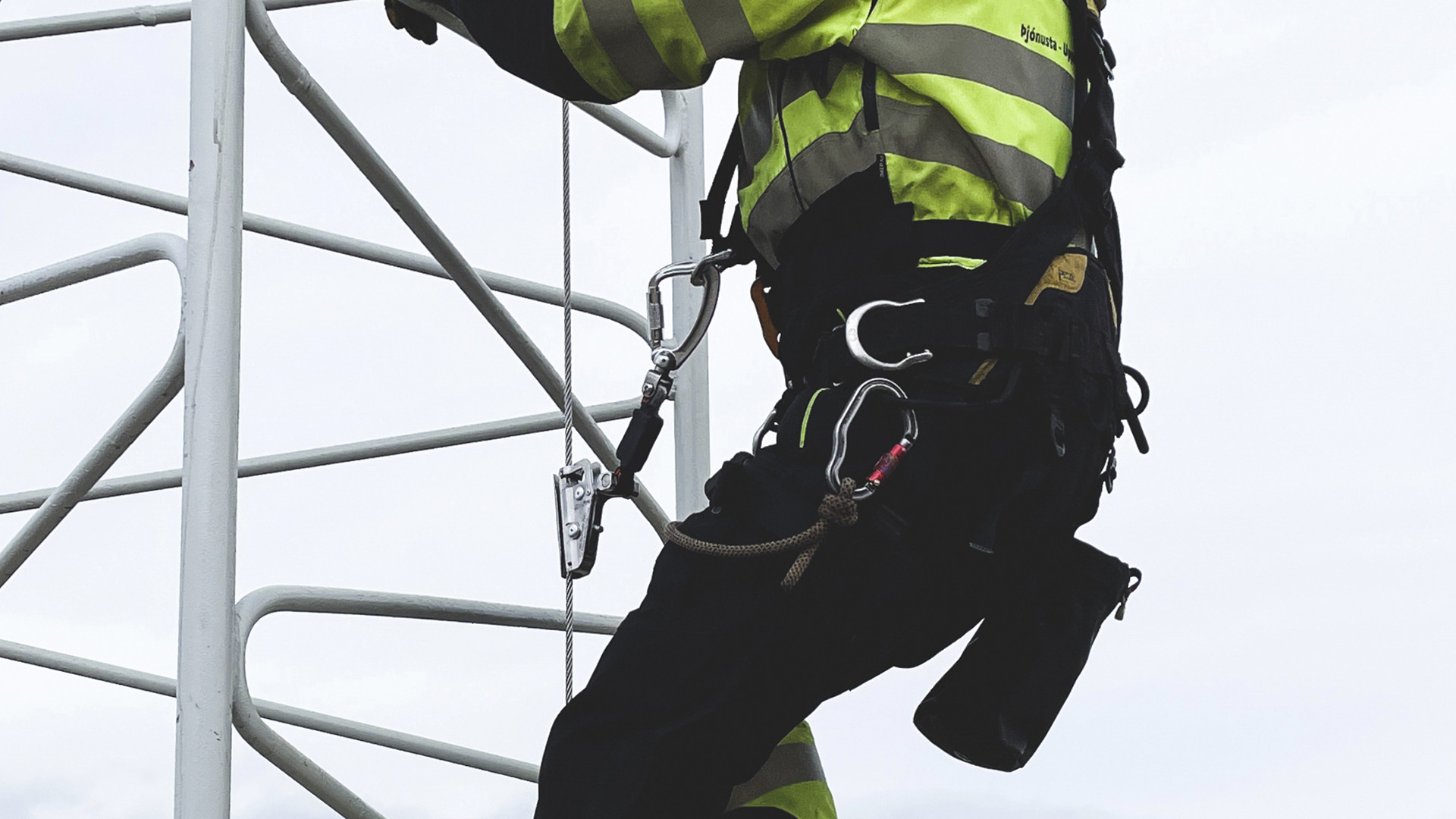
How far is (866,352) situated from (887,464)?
6.5 inches

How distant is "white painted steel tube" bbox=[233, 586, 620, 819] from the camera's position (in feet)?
8.36

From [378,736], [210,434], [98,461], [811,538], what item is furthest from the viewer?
[378,736]

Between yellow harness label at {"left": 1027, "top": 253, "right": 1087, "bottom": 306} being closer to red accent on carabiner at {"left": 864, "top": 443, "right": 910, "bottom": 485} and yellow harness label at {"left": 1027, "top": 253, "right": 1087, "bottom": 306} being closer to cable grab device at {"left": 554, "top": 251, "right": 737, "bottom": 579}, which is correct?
red accent on carabiner at {"left": 864, "top": 443, "right": 910, "bottom": 485}

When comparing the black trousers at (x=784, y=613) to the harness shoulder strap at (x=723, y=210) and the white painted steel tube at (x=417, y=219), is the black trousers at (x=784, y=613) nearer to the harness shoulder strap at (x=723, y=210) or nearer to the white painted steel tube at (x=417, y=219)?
the harness shoulder strap at (x=723, y=210)

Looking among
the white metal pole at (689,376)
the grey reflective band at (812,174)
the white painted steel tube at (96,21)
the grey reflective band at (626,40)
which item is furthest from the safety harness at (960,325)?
the white painted steel tube at (96,21)

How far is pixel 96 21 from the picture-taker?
394 centimetres

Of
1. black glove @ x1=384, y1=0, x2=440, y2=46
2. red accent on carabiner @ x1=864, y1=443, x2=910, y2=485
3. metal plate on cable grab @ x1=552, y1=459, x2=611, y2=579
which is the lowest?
red accent on carabiner @ x1=864, y1=443, x2=910, y2=485

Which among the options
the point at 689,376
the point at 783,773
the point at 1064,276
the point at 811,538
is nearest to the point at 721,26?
the point at 1064,276

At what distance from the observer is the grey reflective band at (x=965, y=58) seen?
2.30 m

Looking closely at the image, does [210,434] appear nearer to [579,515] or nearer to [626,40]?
[579,515]

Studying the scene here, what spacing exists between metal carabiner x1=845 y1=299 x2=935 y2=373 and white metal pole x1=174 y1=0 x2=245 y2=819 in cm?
91

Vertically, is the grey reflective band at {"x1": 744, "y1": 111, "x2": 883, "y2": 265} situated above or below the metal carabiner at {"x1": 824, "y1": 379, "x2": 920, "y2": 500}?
above

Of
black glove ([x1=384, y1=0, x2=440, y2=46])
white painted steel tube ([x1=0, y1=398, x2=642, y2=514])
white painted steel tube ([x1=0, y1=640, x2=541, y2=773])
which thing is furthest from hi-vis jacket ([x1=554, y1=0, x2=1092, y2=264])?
white painted steel tube ([x1=0, y1=640, x2=541, y2=773])

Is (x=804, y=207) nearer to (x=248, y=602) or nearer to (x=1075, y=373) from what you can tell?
(x=1075, y=373)
